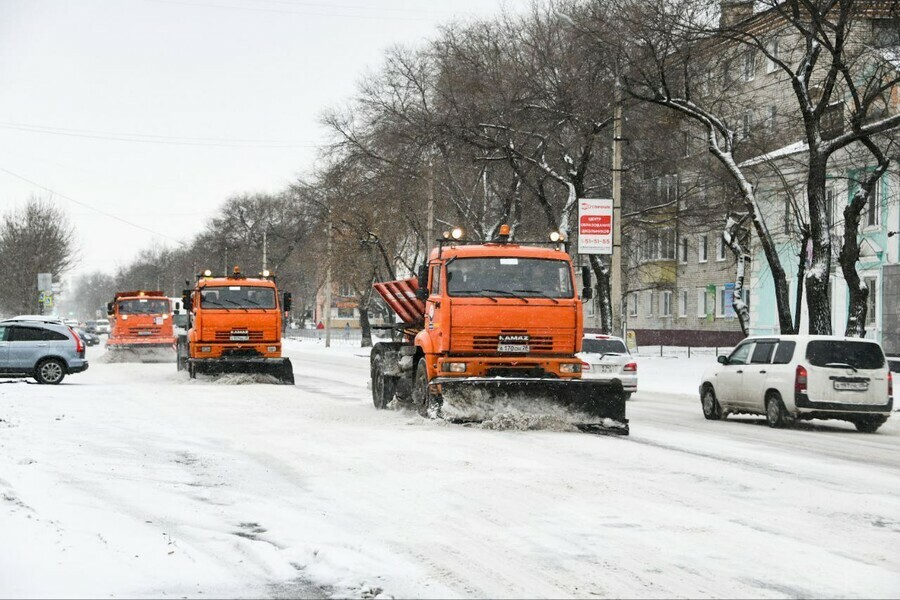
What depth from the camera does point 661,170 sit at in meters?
42.0

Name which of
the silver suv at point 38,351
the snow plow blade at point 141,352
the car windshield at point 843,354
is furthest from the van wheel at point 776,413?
the snow plow blade at point 141,352

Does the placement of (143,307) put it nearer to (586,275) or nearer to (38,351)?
(38,351)

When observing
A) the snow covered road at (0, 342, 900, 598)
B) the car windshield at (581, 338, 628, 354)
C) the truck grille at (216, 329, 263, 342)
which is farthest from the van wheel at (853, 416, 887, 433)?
the truck grille at (216, 329, 263, 342)

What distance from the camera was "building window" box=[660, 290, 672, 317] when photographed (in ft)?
246

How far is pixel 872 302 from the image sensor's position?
47.5 meters

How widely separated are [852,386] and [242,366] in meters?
14.9

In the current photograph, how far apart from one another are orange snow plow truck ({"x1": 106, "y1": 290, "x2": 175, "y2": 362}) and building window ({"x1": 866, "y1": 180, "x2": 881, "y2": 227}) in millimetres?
27242

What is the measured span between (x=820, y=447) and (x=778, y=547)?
27.3 ft

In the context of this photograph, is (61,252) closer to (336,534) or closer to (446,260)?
(446,260)

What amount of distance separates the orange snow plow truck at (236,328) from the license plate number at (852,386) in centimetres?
1396

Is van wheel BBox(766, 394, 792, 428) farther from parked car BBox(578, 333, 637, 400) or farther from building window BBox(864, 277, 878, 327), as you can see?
building window BBox(864, 277, 878, 327)

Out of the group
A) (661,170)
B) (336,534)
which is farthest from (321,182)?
(336,534)

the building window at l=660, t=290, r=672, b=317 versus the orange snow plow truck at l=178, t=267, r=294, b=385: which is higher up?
the building window at l=660, t=290, r=672, b=317

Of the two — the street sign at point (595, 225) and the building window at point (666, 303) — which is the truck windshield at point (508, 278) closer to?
the street sign at point (595, 225)
